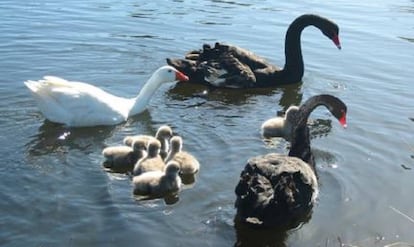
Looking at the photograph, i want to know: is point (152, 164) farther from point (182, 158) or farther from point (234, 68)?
point (234, 68)

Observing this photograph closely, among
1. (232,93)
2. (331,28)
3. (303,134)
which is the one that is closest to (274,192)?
(303,134)

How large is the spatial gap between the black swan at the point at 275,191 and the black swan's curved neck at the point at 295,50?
491 centimetres

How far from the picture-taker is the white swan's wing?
352 inches

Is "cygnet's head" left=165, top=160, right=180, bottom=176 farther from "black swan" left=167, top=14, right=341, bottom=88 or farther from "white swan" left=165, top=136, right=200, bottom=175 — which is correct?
"black swan" left=167, top=14, right=341, bottom=88

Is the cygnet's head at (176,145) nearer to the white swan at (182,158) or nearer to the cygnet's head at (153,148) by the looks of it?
the white swan at (182,158)

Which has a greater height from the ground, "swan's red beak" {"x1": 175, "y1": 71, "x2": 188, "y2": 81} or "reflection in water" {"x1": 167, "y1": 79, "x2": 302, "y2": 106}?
"swan's red beak" {"x1": 175, "y1": 71, "x2": 188, "y2": 81}

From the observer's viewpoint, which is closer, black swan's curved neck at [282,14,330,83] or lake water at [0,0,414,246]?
lake water at [0,0,414,246]

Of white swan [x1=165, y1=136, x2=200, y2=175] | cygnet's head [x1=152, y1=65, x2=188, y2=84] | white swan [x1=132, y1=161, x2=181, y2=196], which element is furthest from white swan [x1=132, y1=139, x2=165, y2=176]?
cygnet's head [x1=152, y1=65, x2=188, y2=84]

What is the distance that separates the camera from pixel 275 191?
6.24 metres

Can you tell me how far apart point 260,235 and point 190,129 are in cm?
300

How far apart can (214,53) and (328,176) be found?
4.97m

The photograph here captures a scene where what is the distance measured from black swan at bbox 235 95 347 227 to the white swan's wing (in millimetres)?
2945

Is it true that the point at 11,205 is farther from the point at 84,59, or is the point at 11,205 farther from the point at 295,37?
the point at 295,37

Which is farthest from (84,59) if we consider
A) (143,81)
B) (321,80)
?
(321,80)
